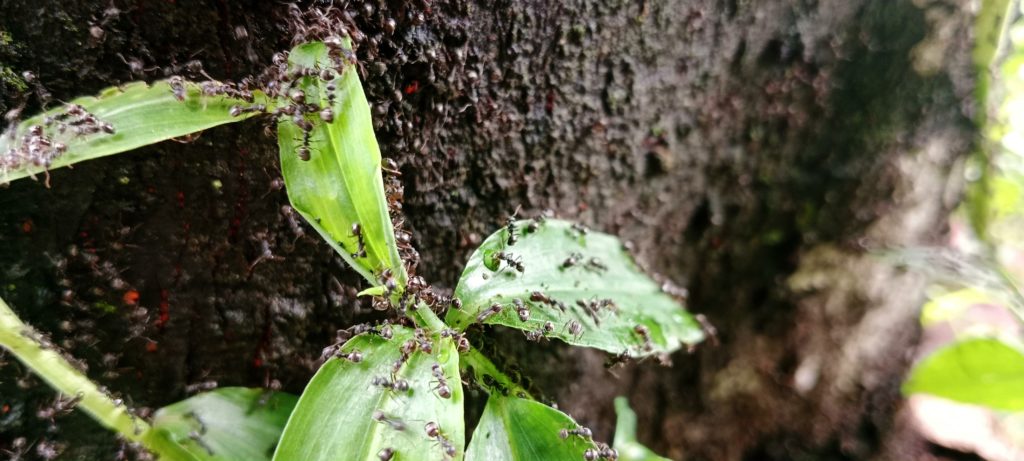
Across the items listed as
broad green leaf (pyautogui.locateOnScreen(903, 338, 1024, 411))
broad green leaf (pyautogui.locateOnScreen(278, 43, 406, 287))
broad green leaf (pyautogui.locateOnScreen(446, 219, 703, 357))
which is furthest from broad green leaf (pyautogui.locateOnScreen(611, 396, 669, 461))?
broad green leaf (pyautogui.locateOnScreen(903, 338, 1024, 411))

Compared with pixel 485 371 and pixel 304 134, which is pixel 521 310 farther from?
pixel 304 134

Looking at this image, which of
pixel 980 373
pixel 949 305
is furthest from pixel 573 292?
pixel 949 305

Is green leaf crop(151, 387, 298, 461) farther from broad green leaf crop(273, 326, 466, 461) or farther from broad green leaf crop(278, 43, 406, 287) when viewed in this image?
broad green leaf crop(278, 43, 406, 287)

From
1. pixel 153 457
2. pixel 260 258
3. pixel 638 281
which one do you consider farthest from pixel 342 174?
pixel 638 281

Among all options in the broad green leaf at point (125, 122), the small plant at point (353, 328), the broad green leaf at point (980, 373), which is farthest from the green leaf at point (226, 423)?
the broad green leaf at point (980, 373)

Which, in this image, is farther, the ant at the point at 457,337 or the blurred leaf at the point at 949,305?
the blurred leaf at the point at 949,305

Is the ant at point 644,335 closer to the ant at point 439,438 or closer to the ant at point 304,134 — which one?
the ant at point 439,438

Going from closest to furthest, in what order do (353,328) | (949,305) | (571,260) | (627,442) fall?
(353,328) < (571,260) < (627,442) < (949,305)

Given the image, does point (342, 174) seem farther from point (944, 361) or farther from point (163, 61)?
point (944, 361)
